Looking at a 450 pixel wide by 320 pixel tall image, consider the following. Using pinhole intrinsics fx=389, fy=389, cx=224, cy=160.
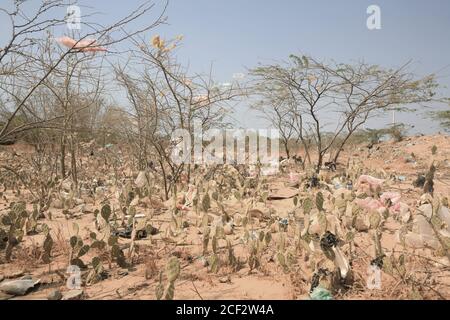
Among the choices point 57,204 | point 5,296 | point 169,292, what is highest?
point 57,204

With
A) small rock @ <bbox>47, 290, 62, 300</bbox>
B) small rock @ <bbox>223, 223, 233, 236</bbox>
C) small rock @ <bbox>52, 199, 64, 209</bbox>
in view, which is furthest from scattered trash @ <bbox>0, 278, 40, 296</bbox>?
small rock @ <bbox>52, 199, 64, 209</bbox>

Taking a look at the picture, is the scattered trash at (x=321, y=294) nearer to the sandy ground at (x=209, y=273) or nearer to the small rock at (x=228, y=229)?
the sandy ground at (x=209, y=273)

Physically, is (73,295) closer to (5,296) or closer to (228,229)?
(5,296)

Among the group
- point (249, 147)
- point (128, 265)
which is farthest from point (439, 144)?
point (128, 265)

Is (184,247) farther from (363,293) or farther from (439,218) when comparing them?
(439,218)

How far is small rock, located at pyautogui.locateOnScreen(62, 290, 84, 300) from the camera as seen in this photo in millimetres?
2254

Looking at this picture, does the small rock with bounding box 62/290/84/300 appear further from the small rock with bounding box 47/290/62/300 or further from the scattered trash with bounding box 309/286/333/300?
the scattered trash with bounding box 309/286/333/300

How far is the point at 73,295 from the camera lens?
2.28m

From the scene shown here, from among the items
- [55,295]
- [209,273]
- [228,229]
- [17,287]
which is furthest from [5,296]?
[228,229]

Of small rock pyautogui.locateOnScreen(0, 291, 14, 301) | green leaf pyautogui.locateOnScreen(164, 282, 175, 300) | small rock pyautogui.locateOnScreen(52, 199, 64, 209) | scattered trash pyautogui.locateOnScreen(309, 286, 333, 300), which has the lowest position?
small rock pyautogui.locateOnScreen(0, 291, 14, 301)

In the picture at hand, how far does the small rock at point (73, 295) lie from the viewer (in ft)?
7.39

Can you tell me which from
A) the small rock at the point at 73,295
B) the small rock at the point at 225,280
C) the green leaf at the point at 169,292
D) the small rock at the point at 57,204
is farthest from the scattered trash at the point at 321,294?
the small rock at the point at 57,204

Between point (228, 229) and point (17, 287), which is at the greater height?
point (228, 229)

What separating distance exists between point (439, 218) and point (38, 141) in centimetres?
666
